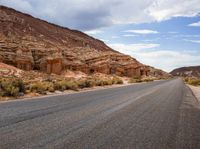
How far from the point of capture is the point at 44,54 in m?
64.4

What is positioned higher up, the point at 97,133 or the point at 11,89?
the point at 11,89

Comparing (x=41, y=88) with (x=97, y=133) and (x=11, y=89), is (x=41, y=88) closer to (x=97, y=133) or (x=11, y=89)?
(x=11, y=89)

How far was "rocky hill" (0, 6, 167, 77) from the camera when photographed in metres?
59.3

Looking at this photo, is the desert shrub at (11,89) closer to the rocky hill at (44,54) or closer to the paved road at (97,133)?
the paved road at (97,133)

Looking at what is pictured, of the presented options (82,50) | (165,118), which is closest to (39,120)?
(165,118)

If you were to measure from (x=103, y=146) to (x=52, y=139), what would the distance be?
121 centimetres

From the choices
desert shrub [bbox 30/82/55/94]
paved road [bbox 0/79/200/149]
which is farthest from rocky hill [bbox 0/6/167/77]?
paved road [bbox 0/79/200/149]

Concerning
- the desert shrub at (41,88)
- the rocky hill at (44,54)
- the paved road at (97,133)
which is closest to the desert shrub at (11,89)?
the desert shrub at (41,88)

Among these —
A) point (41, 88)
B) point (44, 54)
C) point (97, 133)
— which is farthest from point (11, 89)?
point (44, 54)

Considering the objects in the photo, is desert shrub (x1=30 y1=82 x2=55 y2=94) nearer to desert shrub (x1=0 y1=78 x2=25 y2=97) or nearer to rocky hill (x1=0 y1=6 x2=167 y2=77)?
desert shrub (x1=0 y1=78 x2=25 y2=97)

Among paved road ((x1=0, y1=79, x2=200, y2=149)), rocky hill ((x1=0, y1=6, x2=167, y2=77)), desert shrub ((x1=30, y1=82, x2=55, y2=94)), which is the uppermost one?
rocky hill ((x1=0, y1=6, x2=167, y2=77))

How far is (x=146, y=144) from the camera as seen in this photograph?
695cm

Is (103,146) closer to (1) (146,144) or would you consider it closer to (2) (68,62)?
(1) (146,144)

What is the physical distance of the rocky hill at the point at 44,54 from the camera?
5928cm
